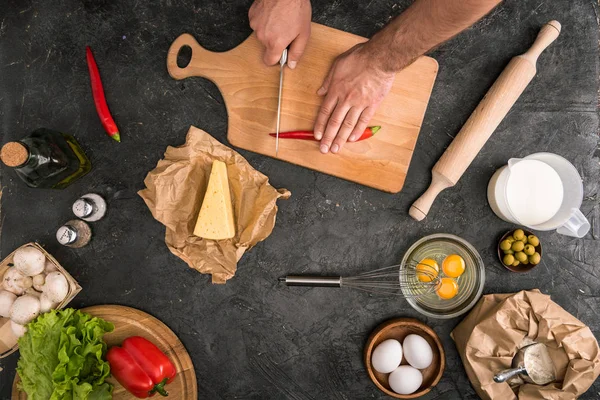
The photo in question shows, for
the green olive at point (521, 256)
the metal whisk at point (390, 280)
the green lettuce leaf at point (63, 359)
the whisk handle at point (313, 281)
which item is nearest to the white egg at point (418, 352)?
the metal whisk at point (390, 280)

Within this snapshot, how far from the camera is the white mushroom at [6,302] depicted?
4.65 ft

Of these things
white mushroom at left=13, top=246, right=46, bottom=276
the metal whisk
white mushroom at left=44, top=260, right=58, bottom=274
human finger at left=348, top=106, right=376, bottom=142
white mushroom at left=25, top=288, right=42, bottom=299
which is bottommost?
white mushroom at left=25, top=288, right=42, bottom=299

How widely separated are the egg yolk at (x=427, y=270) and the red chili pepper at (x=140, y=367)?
82 cm

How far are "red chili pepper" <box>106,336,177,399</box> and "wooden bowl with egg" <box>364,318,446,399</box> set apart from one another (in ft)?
2.02

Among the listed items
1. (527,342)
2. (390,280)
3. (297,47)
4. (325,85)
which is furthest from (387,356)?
(297,47)

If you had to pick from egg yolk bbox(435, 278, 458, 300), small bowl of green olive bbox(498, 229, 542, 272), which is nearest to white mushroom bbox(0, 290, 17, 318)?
egg yolk bbox(435, 278, 458, 300)

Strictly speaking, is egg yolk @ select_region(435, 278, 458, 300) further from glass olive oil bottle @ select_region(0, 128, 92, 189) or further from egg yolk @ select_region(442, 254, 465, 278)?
glass olive oil bottle @ select_region(0, 128, 92, 189)

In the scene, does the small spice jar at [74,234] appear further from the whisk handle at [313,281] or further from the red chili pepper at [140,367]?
the whisk handle at [313,281]

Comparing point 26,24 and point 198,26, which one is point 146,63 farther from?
point 26,24

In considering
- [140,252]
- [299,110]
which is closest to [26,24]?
[140,252]

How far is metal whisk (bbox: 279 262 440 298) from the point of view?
4.77 ft

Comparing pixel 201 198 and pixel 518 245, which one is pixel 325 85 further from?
pixel 518 245

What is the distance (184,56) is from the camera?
1524 mm

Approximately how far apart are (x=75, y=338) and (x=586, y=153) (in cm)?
164
